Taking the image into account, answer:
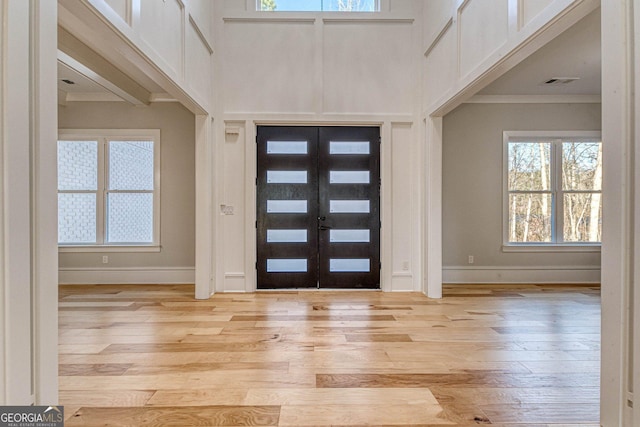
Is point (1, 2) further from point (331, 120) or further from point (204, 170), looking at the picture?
point (331, 120)

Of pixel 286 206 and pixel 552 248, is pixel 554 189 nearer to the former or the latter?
pixel 552 248

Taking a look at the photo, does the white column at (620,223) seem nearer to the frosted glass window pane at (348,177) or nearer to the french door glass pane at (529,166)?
the frosted glass window pane at (348,177)

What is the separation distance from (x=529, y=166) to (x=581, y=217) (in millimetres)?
1178

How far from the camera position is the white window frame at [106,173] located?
17.3ft

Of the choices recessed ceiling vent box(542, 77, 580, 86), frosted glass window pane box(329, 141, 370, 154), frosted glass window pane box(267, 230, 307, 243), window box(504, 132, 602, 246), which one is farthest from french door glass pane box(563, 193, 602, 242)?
frosted glass window pane box(267, 230, 307, 243)

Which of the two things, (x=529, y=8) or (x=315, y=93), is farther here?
(x=315, y=93)

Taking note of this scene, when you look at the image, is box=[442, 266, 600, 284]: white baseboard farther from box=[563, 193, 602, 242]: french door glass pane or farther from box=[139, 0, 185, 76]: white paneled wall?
box=[139, 0, 185, 76]: white paneled wall

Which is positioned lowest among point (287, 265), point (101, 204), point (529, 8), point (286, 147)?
point (287, 265)

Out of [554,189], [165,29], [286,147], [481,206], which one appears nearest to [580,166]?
[554,189]

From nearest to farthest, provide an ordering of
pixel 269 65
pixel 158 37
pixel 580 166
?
pixel 158 37 < pixel 269 65 < pixel 580 166

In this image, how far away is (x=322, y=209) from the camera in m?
4.90

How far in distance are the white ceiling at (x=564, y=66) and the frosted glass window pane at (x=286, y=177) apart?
3.06m

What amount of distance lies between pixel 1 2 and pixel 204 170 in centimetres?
310

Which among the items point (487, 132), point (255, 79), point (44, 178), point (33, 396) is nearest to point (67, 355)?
point (33, 396)
